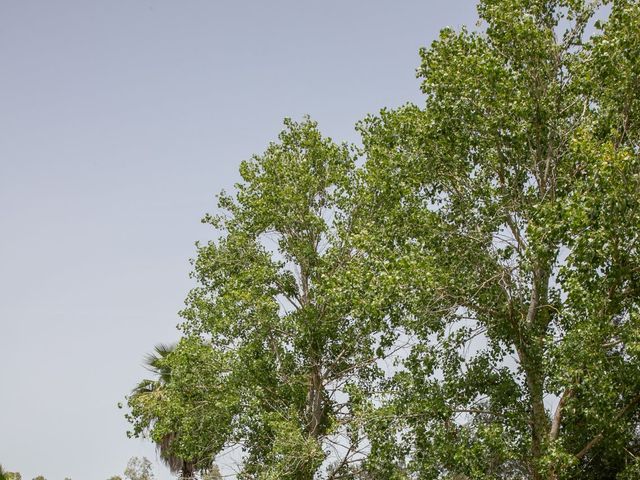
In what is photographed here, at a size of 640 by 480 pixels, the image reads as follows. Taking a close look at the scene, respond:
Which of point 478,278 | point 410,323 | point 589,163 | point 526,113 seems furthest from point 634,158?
point 410,323

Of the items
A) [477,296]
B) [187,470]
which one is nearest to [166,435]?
[187,470]

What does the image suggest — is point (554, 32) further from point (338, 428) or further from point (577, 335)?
point (338, 428)

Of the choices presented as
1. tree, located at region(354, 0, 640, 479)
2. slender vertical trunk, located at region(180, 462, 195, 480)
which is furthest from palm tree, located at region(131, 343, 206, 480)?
tree, located at region(354, 0, 640, 479)

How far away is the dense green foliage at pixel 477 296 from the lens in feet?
35.2

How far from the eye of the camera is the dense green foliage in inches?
423

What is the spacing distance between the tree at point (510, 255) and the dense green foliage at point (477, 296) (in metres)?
0.04

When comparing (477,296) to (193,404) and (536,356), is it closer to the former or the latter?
(536,356)

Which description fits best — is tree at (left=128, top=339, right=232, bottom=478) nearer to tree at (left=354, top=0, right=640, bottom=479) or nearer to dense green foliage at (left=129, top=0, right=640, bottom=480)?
dense green foliage at (left=129, top=0, right=640, bottom=480)

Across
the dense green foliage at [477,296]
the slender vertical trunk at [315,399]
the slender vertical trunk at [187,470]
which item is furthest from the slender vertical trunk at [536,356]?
the slender vertical trunk at [187,470]

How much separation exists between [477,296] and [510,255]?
108 cm

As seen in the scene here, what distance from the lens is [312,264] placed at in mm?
17375

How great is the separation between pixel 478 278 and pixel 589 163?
3.23 m

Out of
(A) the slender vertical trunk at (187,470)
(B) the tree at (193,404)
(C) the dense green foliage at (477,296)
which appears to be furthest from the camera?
(A) the slender vertical trunk at (187,470)

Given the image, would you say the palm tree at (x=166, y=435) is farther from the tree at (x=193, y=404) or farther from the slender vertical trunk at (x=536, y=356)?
the slender vertical trunk at (x=536, y=356)
